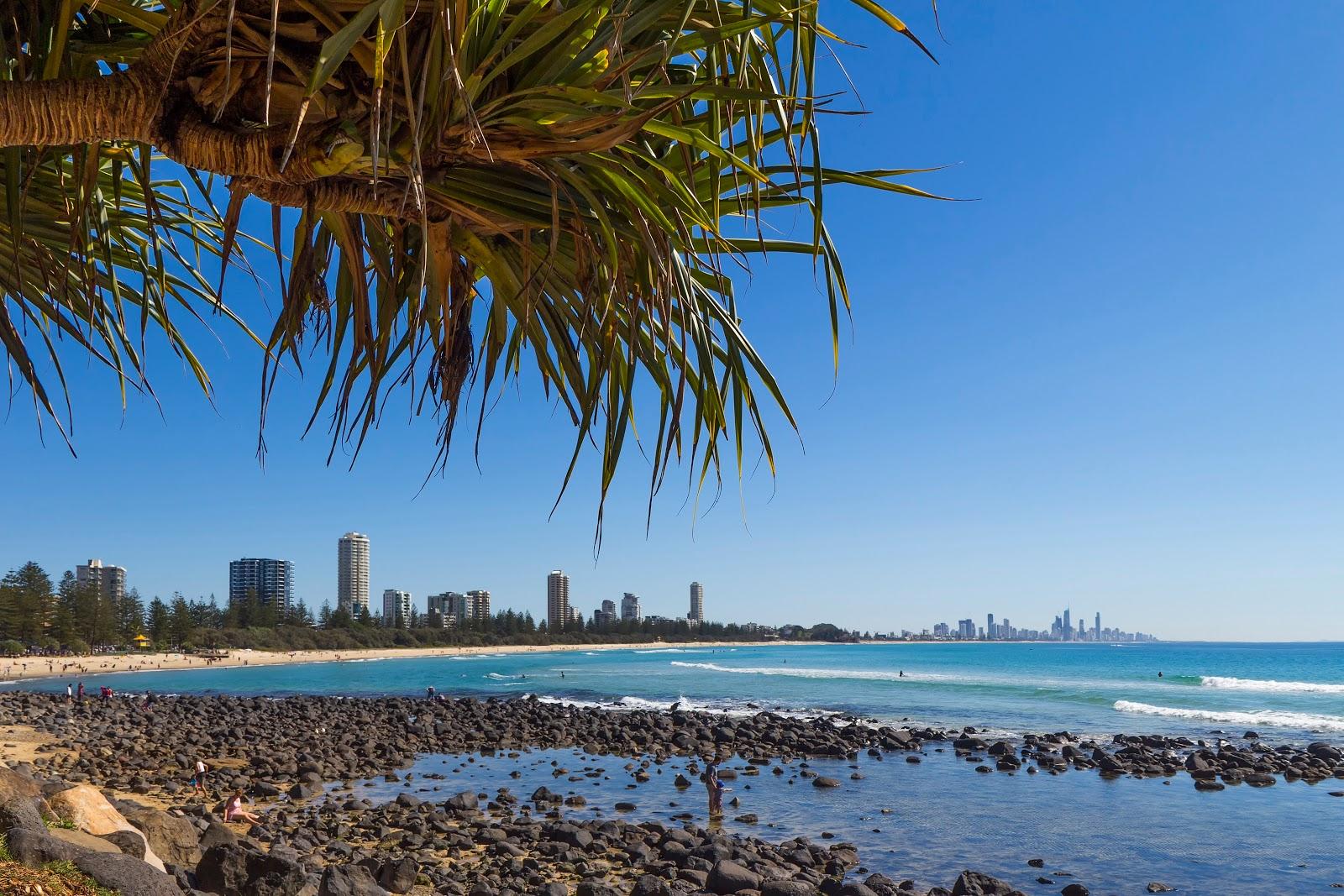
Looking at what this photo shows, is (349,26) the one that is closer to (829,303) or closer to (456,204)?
(456,204)

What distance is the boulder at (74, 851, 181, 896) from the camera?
13.5 ft

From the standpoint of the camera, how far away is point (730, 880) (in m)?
9.52

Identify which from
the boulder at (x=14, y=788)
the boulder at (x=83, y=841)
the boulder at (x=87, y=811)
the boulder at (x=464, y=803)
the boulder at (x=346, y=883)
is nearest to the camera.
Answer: the boulder at (x=83, y=841)

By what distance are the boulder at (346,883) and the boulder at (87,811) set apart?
4.55 feet

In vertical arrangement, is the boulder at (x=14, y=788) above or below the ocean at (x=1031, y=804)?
above

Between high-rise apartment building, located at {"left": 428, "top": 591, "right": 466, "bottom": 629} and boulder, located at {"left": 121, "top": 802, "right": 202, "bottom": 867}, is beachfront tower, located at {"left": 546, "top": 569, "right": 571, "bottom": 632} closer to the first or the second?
high-rise apartment building, located at {"left": 428, "top": 591, "right": 466, "bottom": 629}

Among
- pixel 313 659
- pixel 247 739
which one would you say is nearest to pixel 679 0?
pixel 247 739

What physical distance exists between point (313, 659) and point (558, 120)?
90.5 meters

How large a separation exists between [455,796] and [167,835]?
6749 mm

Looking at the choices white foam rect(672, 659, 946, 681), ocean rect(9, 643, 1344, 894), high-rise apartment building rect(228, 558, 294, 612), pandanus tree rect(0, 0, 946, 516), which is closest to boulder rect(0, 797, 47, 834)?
pandanus tree rect(0, 0, 946, 516)

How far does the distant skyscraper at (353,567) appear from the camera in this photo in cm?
17575

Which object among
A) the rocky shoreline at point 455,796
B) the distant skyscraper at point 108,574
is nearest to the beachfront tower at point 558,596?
the distant skyscraper at point 108,574

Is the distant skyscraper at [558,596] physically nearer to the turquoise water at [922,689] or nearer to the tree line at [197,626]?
the tree line at [197,626]

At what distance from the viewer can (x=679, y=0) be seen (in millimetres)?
2277
